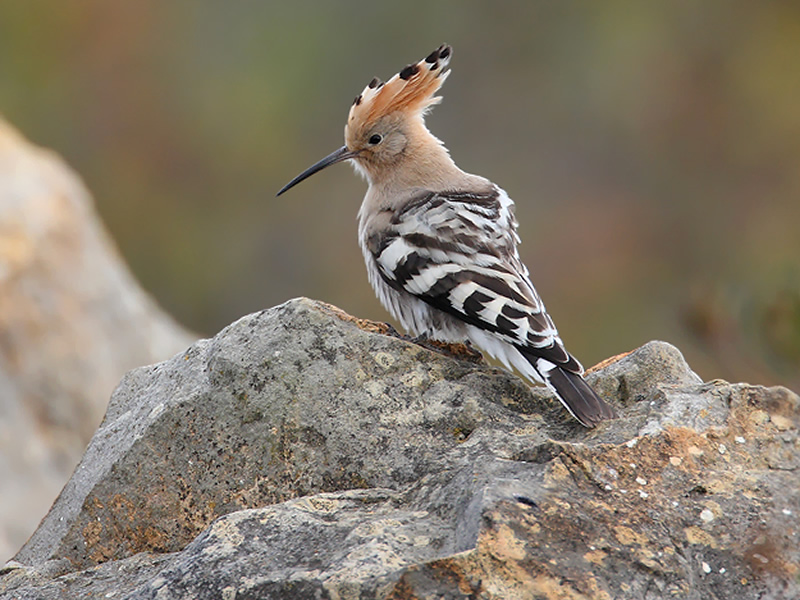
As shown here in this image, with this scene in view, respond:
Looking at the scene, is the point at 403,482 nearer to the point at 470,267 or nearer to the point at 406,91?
the point at 470,267

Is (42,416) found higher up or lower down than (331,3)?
lower down

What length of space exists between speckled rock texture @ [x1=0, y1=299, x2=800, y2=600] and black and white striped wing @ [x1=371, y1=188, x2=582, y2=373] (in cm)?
14

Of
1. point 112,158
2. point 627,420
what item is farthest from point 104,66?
point 627,420

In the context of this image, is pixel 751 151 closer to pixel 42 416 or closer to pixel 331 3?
pixel 331 3

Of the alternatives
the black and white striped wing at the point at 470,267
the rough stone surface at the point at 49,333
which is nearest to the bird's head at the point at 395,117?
the black and white striped wing at the point at 470,267

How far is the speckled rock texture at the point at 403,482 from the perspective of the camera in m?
1.91

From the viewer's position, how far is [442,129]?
1005 cm

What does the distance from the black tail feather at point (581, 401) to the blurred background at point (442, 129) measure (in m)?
6.50

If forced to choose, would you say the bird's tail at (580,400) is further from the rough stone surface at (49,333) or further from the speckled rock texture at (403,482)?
the rough stone surface at (49,333)

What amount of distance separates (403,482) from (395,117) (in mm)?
1940

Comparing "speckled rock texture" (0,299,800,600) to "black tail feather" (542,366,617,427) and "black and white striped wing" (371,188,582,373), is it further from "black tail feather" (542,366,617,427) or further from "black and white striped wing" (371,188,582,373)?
"black and white striped wing" (371,188,582,373)

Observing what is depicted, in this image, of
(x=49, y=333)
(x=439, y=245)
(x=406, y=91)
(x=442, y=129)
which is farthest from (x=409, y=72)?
(x=442, y=129)

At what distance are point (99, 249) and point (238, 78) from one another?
17.8ft

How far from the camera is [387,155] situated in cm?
395
